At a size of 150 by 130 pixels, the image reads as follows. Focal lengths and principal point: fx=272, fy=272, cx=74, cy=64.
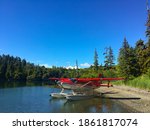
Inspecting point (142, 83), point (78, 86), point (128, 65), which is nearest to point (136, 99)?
point (78, 86)

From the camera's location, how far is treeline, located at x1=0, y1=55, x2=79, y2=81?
145 ft

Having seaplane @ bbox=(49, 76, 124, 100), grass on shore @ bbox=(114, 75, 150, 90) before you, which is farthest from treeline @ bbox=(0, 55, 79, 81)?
seaplane @ bbox=(49, 76, 124, 100)

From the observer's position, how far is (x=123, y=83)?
124 ft

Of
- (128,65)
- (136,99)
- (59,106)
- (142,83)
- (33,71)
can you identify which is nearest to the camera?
(59,106)

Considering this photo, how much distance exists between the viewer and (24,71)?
167 feet

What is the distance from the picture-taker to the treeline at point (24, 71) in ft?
145

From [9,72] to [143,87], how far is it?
3243 cm

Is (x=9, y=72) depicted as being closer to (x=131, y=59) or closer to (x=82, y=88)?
(x=131, y=59)

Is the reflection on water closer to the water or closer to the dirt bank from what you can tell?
the water

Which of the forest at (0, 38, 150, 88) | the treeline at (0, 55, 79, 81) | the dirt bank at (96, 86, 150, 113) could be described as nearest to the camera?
the dirt bank at (96, 86, 150, 113)

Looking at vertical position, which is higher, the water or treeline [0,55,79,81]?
treeline [0,55,79,81]

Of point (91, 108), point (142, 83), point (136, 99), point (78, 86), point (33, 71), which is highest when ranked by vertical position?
point (33, 71)

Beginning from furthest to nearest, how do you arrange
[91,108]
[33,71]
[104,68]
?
[104,68] → [33,71] → [91,108]

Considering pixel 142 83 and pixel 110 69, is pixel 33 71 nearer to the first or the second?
pixel 110 69
